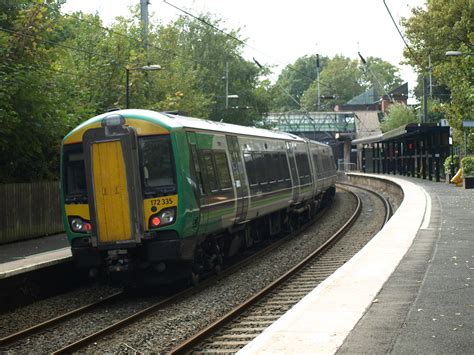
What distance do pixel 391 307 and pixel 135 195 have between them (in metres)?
4.81

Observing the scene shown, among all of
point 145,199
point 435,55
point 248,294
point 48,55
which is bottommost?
point 248,294

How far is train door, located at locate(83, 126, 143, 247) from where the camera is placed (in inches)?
469

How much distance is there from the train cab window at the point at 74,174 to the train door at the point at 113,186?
49 centimetres

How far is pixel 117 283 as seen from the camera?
45.1ft

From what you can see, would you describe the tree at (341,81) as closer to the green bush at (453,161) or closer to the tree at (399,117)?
the tree at (399,117)

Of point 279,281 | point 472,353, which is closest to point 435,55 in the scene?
point 279,281

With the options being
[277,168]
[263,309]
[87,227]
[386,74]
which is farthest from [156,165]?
[386,74]

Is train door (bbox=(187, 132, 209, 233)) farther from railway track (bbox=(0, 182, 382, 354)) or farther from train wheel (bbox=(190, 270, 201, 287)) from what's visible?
railway track (bbox=(0, 182, 382, 354))

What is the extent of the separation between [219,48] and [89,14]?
55.5 feet

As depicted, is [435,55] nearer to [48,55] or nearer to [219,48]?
[219,48]

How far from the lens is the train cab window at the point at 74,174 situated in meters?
12.6

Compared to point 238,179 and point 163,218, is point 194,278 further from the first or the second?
point 238,179

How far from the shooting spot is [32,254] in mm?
15922

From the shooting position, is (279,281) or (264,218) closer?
(279,281)
